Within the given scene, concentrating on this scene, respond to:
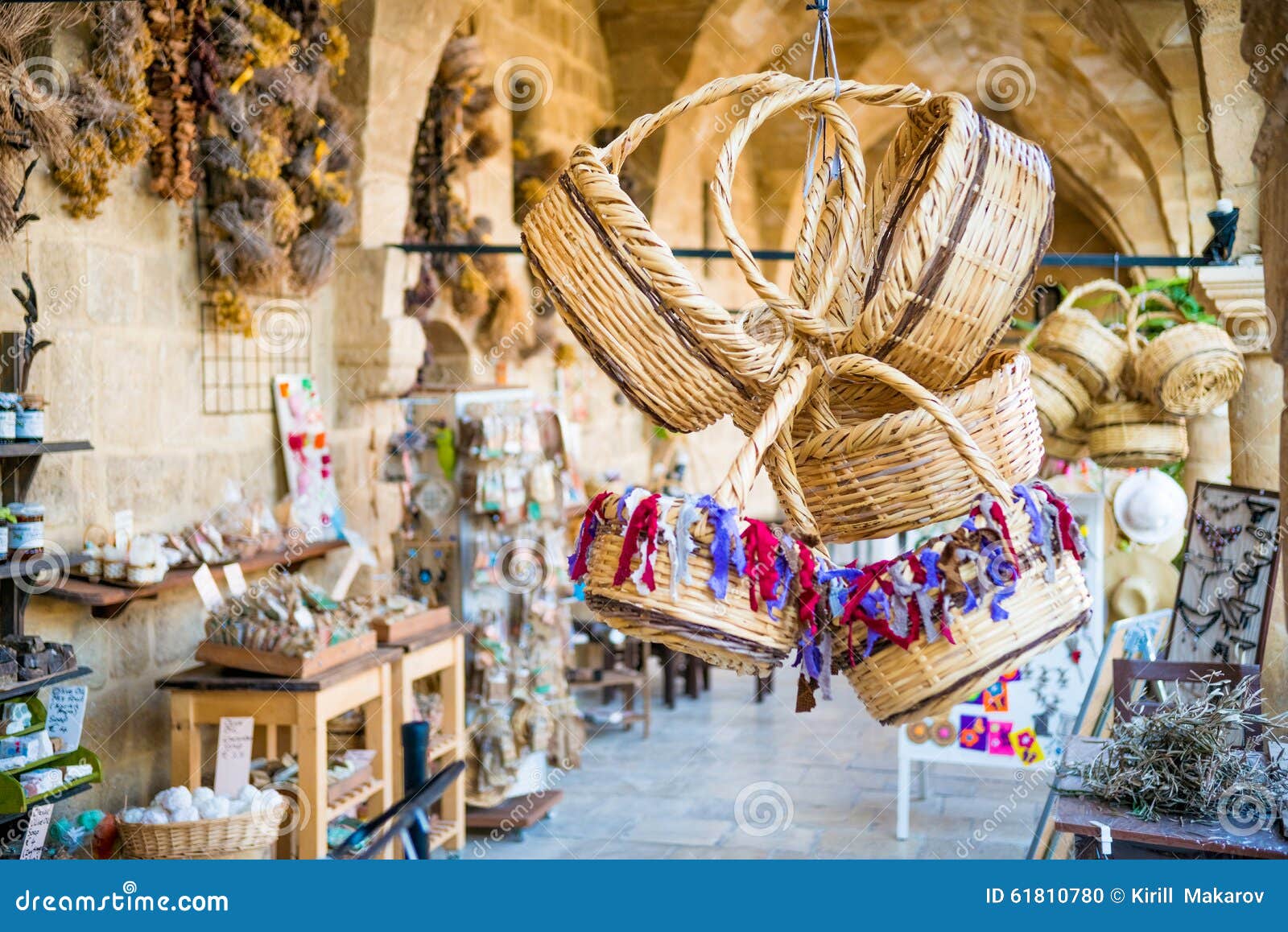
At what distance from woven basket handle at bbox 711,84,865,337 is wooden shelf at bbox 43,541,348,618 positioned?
2784mm

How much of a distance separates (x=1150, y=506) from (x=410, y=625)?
2.95 meters

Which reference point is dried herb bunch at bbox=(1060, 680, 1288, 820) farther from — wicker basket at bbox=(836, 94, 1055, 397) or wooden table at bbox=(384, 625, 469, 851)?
wooden table at bbox=(384, 625, 469, 851)

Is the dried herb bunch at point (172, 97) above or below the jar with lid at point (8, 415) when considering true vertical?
above

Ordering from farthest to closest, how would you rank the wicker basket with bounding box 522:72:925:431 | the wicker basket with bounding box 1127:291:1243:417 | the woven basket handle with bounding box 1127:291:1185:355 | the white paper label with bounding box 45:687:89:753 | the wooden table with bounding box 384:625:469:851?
the wooden table with bounding box 384:625:469:851 → the woven basket handle with bounding box 1127:291:1185:355 → the wicker basket with bounding box 1127:291:1243:417 → the white paper label with bounding box 45:687:89:753 → the wicker basket with bounding box 522:72:925:431

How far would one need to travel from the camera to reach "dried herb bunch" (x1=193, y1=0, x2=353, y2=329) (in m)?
4.31

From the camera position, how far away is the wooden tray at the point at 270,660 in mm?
4051

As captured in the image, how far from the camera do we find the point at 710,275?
9656 mm

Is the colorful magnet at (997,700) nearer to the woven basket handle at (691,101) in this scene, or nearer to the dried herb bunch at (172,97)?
the dried herb bunch at (172,97)

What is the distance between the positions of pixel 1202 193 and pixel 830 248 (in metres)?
6.22

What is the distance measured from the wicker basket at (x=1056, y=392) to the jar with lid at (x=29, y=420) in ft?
10.1

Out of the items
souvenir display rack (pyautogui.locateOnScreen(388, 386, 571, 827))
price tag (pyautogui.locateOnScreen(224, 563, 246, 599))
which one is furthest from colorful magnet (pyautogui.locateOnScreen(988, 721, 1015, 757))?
price tag (pyautogui.locateOnScreen(224, 563, 246, 599))

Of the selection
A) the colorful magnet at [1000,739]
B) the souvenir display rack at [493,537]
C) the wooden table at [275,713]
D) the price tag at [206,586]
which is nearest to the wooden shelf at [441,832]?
the souvenir display rack at [493,537]

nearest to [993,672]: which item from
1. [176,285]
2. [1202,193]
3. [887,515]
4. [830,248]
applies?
[887,515]

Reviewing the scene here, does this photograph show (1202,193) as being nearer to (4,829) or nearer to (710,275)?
(710,275)
